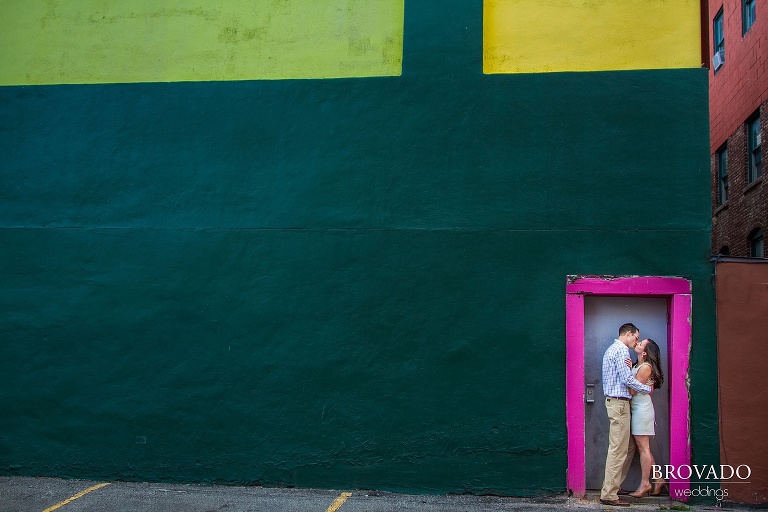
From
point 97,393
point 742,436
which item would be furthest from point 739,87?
point 97,393

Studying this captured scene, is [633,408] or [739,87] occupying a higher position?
[739,87]

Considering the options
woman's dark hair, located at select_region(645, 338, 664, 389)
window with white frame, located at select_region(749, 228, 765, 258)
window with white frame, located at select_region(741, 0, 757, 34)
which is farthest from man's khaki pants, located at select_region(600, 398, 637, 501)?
window with white frame, located at select_region(741, 0, 757, 34)

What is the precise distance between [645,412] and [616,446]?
47cm

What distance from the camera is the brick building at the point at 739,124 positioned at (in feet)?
48.4

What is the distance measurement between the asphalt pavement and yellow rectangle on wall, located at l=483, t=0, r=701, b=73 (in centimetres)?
475

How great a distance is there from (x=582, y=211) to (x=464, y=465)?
10.0 feet

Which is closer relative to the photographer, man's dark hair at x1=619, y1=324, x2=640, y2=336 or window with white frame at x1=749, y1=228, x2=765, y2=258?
man's dark hair at x1=619, y1=324, x2=640, y2=336

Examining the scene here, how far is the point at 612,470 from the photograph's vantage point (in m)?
7.20

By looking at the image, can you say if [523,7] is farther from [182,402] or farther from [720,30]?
[720,30]

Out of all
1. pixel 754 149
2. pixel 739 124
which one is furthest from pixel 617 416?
pixel 739 124

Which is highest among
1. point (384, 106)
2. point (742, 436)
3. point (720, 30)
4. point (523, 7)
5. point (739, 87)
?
point (720, 30)

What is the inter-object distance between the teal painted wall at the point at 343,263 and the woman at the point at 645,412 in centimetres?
43

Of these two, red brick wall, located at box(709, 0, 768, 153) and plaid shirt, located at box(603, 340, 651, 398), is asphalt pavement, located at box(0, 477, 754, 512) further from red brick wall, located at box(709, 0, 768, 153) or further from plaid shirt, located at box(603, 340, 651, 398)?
red brick wall, located at box(709, 0, 768, 153)

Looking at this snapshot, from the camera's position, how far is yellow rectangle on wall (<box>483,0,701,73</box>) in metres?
7.89
